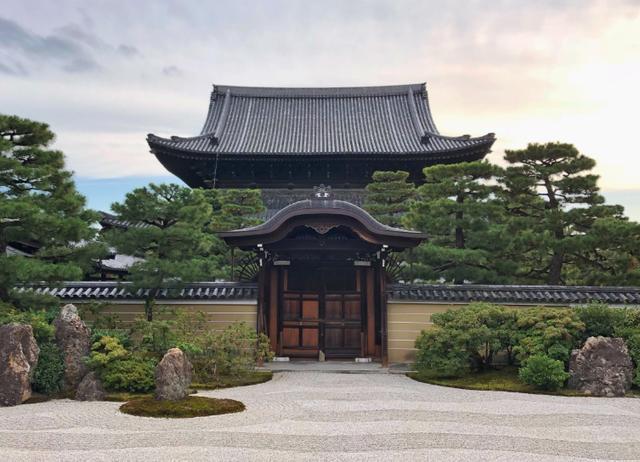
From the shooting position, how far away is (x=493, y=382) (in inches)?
449

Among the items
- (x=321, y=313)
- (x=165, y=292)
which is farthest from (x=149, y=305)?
(x=321, y=313)

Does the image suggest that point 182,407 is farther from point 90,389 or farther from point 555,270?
point 555,270

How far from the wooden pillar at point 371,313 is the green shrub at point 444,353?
9.23ft

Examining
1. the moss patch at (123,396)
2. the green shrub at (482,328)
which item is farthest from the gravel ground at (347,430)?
A: the green shrub at (482,328)

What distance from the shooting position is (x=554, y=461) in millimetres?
5992

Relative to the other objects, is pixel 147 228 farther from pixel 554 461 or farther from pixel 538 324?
pixel 554 461

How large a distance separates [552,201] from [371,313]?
669cm

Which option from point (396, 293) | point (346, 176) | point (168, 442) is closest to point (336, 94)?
point (346, 176)

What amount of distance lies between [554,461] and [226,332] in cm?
768

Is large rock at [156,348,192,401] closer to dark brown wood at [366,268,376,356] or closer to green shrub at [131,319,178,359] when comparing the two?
green shrub at [131,319,178,359]

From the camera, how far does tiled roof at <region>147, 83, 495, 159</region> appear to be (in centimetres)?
2234

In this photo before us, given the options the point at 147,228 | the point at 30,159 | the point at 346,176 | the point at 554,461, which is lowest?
the point at 554,461

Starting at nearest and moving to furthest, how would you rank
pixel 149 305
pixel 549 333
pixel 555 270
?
1. pixel 549 333
2. pixel 149 305
3. pixel 555 270

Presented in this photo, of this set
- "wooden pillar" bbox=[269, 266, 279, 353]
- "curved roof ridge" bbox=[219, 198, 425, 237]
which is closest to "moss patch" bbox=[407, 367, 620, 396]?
"curved roof ridge" bbox=[219, 198, 425, 237]
